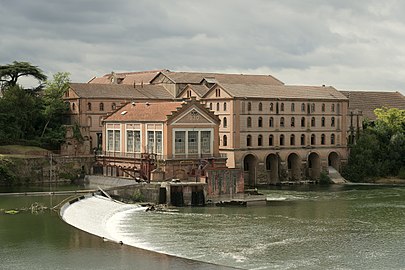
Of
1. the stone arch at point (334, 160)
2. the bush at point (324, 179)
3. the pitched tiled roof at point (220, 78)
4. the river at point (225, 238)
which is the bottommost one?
the river at point (225, 238)

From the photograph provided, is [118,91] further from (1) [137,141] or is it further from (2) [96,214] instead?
(2) [96,214]

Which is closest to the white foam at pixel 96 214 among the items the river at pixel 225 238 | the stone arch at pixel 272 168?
the river at pixel 225 238

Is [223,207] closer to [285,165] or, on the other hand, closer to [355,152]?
[285,165]

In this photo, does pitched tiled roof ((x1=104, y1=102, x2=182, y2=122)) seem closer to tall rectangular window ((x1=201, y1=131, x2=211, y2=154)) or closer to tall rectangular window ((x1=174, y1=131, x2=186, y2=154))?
tall rectangular window ((x1=174, y1=131, x2=186, y2=154))

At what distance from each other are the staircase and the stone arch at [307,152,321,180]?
144 centimetres

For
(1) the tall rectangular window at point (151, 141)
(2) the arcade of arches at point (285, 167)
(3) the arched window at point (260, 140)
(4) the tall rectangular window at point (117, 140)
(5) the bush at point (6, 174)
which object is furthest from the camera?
(3) the arched window at point (260, 140)

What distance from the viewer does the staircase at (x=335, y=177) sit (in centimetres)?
8107

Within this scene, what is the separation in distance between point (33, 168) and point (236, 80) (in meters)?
33.8

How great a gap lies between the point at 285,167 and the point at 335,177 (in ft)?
19.3

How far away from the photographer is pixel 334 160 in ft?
277

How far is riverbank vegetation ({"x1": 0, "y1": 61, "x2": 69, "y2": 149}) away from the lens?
7738 centimetres

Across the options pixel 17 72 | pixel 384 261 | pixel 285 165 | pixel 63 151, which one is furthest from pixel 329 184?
pixel 384 261

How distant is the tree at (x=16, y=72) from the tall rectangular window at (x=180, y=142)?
83.2ft

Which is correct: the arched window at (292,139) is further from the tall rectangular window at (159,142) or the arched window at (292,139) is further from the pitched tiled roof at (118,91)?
the tall rectangular window at (159,142)
